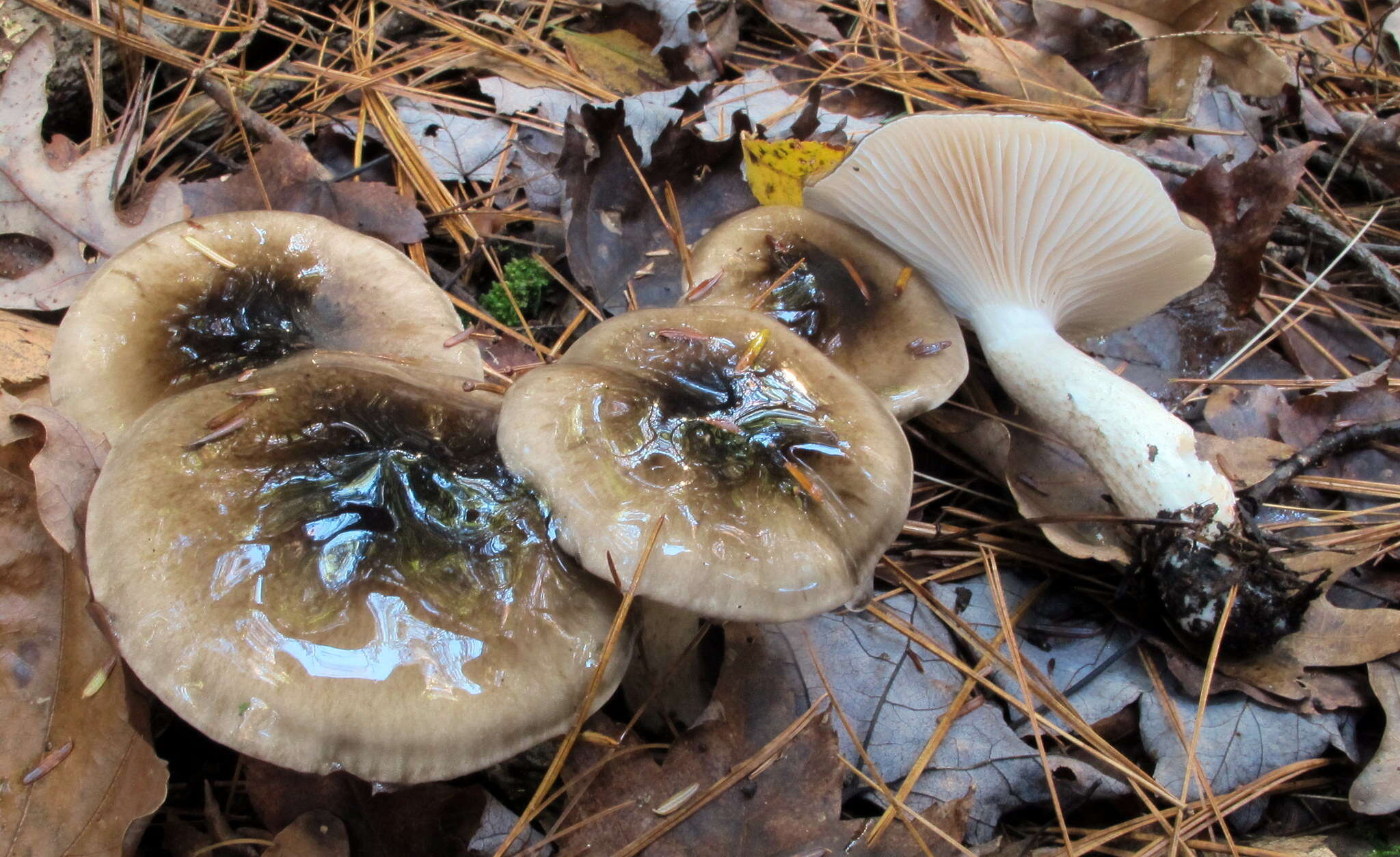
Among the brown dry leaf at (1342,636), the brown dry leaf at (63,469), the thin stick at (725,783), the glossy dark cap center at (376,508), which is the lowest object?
the brown dry leaf at (1342,636)

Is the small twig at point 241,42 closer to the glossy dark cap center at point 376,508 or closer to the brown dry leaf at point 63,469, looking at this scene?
the brown dry leaf at point 63,469

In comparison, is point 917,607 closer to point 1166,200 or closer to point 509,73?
point 1166,200

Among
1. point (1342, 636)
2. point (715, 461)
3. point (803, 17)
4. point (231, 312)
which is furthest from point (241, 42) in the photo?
point (1342, 636)

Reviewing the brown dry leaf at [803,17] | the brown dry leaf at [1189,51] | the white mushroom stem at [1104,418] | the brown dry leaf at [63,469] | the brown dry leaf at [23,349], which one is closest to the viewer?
the brown dry leaf at [63,469]

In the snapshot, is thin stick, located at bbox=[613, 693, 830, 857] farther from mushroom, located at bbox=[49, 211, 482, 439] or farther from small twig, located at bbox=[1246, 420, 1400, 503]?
small twig, located at bbox=[1246, 420, 1400, 503]

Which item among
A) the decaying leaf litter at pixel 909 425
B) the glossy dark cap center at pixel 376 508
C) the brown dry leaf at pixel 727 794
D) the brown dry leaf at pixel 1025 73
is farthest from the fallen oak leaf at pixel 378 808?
the brown dry leaf at pixel 1025 73

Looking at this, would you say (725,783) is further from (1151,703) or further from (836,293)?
(836,293)

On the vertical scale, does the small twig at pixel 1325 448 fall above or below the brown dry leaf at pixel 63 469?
below
